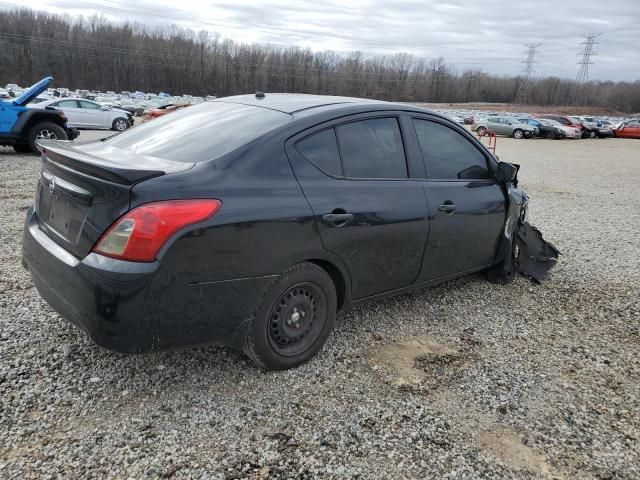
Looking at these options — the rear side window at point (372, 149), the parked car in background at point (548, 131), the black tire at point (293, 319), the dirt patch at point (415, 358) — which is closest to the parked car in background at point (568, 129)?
the parked car in background at point (548, 131)

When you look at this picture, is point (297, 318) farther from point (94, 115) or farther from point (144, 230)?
point (94, 115)

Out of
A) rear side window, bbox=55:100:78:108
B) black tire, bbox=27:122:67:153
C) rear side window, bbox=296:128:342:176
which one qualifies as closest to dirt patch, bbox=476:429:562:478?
rear side window, bbox=296:128:342:176

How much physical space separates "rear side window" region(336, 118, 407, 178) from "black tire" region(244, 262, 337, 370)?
73cm

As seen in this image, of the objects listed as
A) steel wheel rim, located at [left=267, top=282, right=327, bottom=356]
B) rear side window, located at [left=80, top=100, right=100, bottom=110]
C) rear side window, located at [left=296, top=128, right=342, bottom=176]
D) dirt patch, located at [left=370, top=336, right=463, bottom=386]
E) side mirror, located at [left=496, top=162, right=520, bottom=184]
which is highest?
rear side window, located at [left=296, top=128, right=342, bottom=176]

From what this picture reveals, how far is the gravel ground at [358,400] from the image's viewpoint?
2.34m

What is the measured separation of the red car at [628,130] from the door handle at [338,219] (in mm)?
41996

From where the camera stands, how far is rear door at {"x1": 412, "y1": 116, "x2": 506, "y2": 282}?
3.67 metres

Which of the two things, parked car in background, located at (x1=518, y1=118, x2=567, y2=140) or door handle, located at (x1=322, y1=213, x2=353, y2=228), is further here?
parked car in background, located at (x1=518, y1=118, x2=567, y2=140)

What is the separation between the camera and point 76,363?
9.70ft

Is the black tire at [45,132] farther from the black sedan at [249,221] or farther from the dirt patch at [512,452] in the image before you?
the dirt patch at [512,452]

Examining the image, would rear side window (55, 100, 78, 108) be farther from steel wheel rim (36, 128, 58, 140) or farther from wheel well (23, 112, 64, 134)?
steel wheel rim (36, 128, 58, 140)

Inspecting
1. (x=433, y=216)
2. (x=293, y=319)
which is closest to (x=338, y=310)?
(x=293, y=319)

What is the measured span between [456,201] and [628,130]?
136ft

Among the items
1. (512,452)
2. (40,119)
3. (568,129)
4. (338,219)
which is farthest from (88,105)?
(568,129)
